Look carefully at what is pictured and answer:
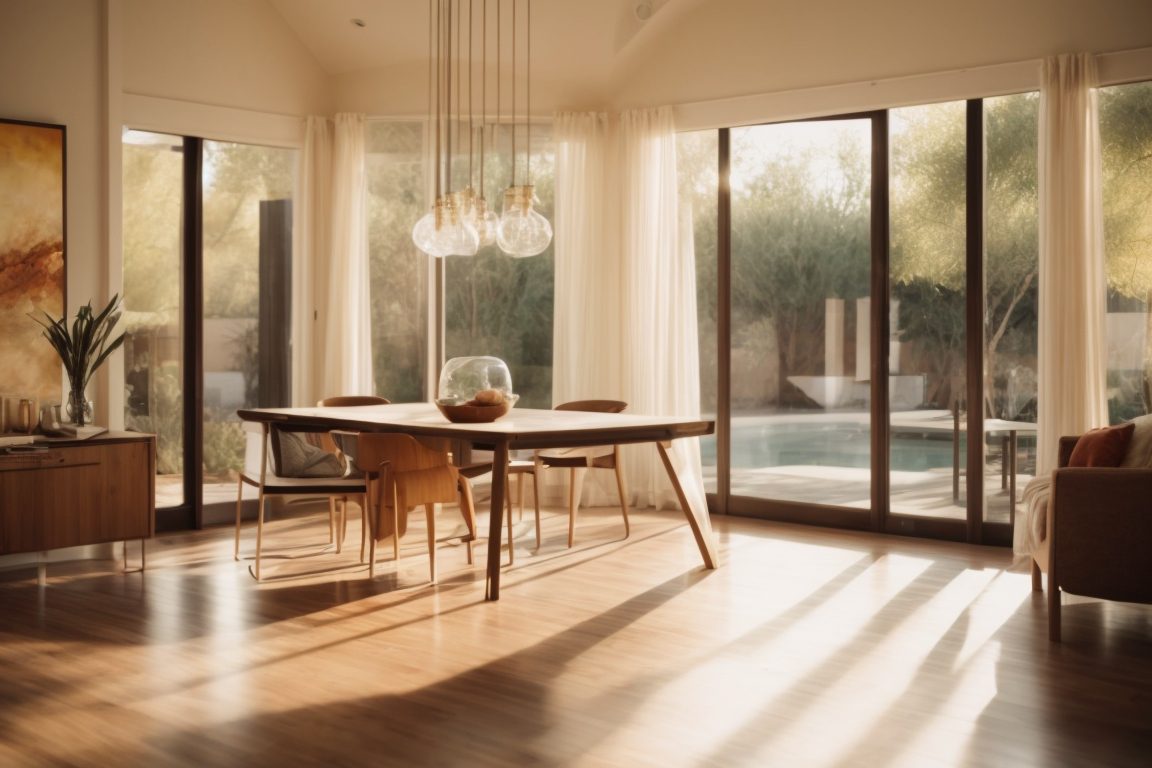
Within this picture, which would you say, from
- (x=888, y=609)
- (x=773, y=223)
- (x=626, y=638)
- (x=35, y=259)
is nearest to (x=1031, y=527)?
(x=888, y=609)

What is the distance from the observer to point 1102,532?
3943 millimetres

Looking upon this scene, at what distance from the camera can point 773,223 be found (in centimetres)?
677

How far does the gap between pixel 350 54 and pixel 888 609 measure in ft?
16.1

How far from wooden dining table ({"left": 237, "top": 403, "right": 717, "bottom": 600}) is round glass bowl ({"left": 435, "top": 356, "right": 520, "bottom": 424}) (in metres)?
0.08

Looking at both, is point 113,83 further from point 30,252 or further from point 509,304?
point 509,304

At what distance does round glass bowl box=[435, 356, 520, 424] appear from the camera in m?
5.04

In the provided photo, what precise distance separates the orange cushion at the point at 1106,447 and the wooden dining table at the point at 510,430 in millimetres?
1586

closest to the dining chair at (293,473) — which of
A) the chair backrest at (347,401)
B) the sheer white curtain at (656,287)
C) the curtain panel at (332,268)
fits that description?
the chair backrest at (347,401)

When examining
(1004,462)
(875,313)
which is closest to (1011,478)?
(1004,462)

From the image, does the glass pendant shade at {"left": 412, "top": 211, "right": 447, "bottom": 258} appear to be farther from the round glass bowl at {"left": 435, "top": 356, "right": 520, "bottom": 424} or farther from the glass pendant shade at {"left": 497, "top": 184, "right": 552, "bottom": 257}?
the round glass bowl at {"left": 435, "top": 356, "right": 520, "bottom": 424}

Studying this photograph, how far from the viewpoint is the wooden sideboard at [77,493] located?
493 centimetres

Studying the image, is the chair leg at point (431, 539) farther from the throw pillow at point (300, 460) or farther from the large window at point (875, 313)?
the large window at point (875, 313)

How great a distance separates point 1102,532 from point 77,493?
14.2 ft

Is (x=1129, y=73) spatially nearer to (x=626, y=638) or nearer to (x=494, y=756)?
(x=626, y=638)
